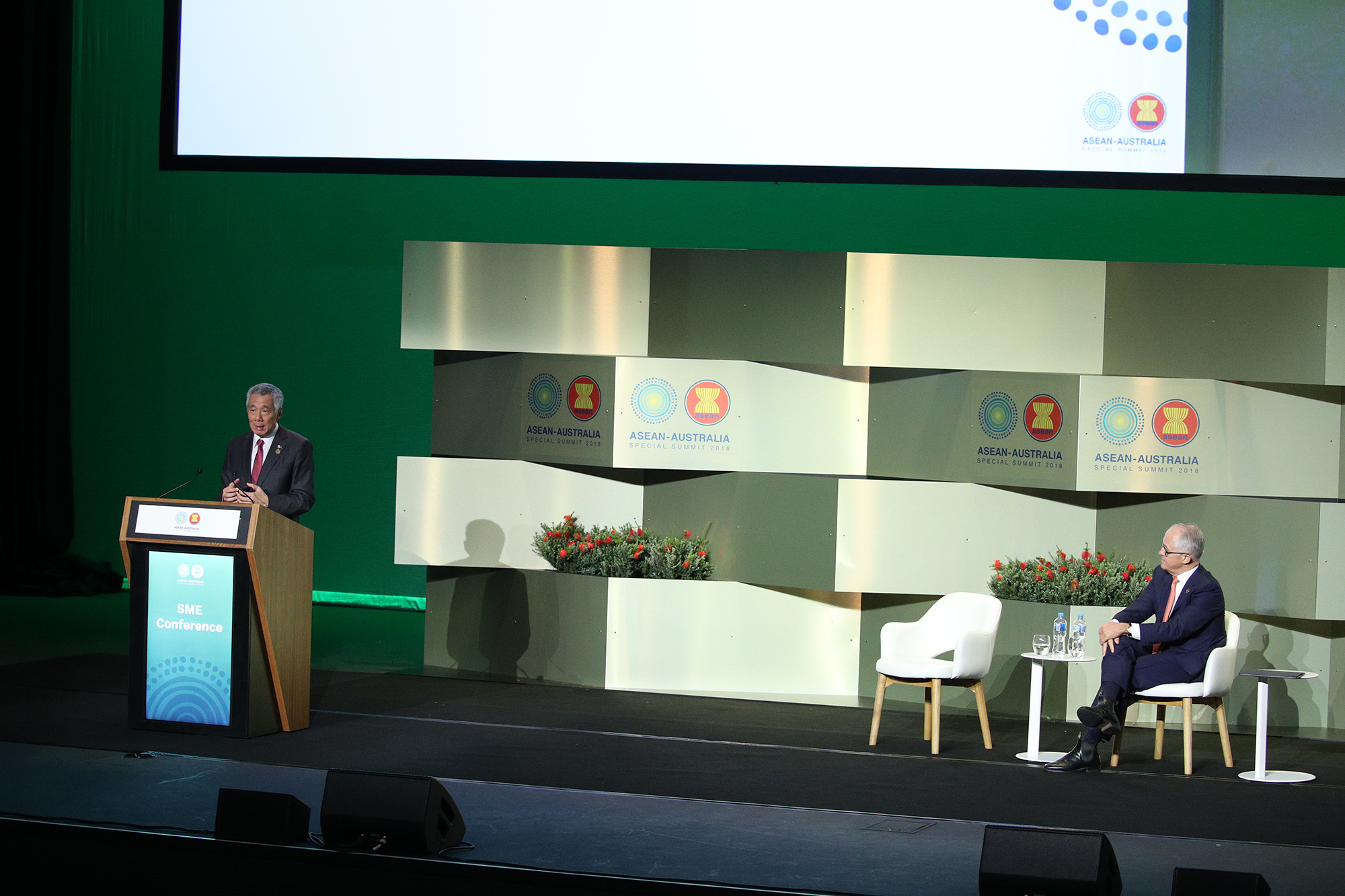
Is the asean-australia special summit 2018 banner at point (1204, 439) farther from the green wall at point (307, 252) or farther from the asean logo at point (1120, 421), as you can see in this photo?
the green wall at point (307, 252)

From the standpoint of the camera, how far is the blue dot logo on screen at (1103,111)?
641cm

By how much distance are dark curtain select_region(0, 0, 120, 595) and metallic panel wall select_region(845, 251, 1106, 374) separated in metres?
6.54

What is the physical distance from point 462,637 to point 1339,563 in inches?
174

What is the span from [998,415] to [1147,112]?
1620 mm

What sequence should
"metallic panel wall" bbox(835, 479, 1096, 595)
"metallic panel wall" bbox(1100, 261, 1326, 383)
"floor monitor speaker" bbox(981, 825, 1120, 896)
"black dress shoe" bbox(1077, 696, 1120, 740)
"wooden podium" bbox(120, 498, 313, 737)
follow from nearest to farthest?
"floor monitor speaker" bbox(981, 825, 1120, 896)
"wooden podium" bbox(120, 498, 313, 737)
"black dress shoe" bbox(1077, 696, 1120, 740)
"metallic panel wall" bbox(1100, 261, 1326, 383)
"metallic panel wall" bbox(835, 479, 1096, 595)

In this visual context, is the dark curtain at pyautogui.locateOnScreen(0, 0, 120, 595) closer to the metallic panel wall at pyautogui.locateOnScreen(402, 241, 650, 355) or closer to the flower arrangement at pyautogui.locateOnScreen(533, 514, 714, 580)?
the metallic panel wall at pyautogui.locateOnScreen(402, 241, 650, 355)

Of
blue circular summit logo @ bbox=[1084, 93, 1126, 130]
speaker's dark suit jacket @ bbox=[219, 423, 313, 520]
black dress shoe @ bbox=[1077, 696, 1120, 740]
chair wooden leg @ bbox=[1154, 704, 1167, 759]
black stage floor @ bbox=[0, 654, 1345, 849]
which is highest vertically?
blue circular summit logo @ bbox=[1084, 93, 1126, 130]

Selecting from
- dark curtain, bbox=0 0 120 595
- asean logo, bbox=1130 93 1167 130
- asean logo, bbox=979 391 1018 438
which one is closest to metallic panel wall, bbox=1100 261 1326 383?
asean logo, bbox=979 391 1018 438

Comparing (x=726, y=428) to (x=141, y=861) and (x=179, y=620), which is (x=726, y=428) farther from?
(x=141, y=861)

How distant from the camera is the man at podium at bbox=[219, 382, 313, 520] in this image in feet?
18.4

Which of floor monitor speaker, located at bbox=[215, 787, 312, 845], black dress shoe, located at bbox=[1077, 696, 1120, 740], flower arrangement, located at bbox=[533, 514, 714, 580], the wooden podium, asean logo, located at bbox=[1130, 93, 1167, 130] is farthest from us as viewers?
flower arrangement, located at bbox=[533, 514, 714, 580]

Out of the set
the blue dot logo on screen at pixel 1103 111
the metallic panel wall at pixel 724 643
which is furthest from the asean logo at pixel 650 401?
the blue dot logo on screen at pixel 1103 111

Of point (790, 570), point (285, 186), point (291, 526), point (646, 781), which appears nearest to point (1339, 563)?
point (790, 570)

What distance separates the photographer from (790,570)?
679 centimetres
